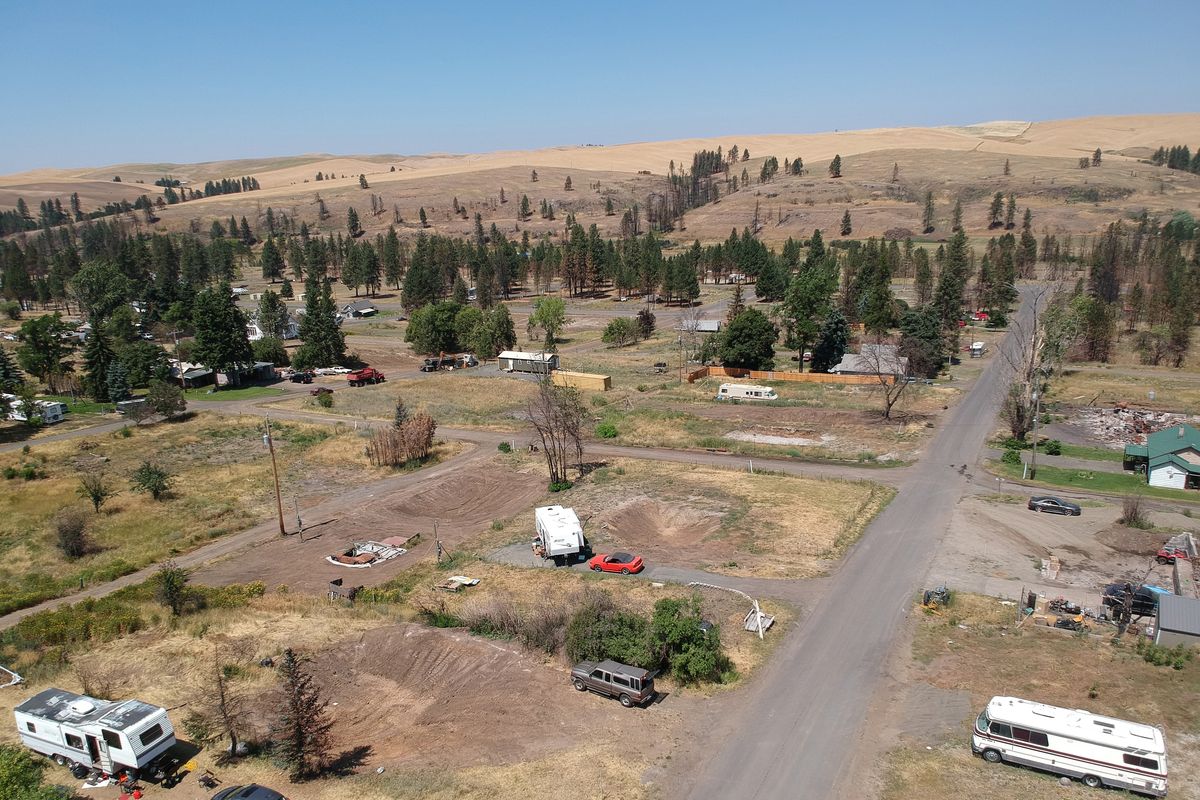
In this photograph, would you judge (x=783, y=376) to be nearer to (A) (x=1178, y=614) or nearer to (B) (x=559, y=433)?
(B) (x=559, y=433)

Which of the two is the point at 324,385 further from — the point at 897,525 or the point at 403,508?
the point at 897,525

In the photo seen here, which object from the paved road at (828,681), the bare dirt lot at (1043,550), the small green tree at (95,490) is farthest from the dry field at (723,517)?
the small green tree at (95,490)

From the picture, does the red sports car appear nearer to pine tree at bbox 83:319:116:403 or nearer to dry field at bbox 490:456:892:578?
dry field at bbox 490:456:892:578

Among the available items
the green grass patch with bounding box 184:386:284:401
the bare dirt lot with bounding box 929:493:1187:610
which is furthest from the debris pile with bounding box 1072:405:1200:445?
the green grass patch with bounding box 184:386:284:401

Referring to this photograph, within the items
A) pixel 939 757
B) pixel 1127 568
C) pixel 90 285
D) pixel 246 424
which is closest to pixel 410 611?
pixel 939 757

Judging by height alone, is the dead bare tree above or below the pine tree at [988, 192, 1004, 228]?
below

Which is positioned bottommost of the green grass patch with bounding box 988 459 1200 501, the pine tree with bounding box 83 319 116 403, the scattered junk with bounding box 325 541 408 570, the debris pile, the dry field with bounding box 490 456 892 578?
the debris pile

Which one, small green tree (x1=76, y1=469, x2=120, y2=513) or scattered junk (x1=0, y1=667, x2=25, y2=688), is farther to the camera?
small green tree (x1=76, y1=469, x2=120, y2=513)

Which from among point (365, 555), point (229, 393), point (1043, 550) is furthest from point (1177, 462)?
point (229, 393)
